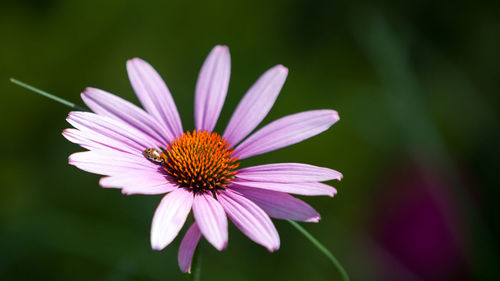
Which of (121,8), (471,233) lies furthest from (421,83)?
(121,8)

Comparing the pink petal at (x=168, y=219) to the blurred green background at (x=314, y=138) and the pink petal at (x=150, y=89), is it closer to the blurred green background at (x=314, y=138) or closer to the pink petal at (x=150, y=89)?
the pink petal at (x=150, y=89)

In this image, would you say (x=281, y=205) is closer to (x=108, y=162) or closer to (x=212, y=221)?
(x=212, y=221)

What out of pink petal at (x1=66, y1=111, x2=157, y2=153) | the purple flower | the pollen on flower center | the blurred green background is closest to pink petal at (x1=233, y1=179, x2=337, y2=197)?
the purple flower

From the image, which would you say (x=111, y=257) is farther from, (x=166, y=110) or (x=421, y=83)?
(x=421, y=83)

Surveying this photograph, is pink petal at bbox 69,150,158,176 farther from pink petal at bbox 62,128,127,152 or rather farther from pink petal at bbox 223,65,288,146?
pink petal at bbox 223,65,288,146

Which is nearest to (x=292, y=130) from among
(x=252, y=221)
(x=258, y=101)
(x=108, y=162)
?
(x=258, y=101)

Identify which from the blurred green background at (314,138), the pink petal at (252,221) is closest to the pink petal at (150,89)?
the pink petal at (252,221)
